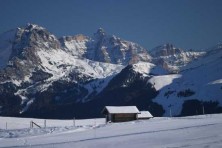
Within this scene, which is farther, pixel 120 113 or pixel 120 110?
pixel 120 110

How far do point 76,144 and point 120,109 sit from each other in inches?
2736

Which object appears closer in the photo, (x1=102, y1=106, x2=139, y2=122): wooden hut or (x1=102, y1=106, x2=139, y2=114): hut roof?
(x1=102, y1=106, x2=139, y2=122): wooden hut

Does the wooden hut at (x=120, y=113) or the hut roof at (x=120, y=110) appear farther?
the hut roof at (x=120, y=110)

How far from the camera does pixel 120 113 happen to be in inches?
3981

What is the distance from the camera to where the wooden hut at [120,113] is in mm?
101000

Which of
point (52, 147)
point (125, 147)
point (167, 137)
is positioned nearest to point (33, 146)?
point (52, 147)

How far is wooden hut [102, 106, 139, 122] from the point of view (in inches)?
3976

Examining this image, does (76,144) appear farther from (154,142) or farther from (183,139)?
(183,139)

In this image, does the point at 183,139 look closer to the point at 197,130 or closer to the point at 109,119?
the point at 197,130

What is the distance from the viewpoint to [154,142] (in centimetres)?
2981

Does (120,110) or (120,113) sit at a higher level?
(120,110)

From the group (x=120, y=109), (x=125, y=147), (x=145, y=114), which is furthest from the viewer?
(x=145, y=114)

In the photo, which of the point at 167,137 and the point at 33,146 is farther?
the point at 33,146

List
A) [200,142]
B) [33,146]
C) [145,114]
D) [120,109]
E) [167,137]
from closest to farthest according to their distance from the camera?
1. [200,142]
2. [167,137]
3. [33,146]
4. [120,109]
5. [145,114]
